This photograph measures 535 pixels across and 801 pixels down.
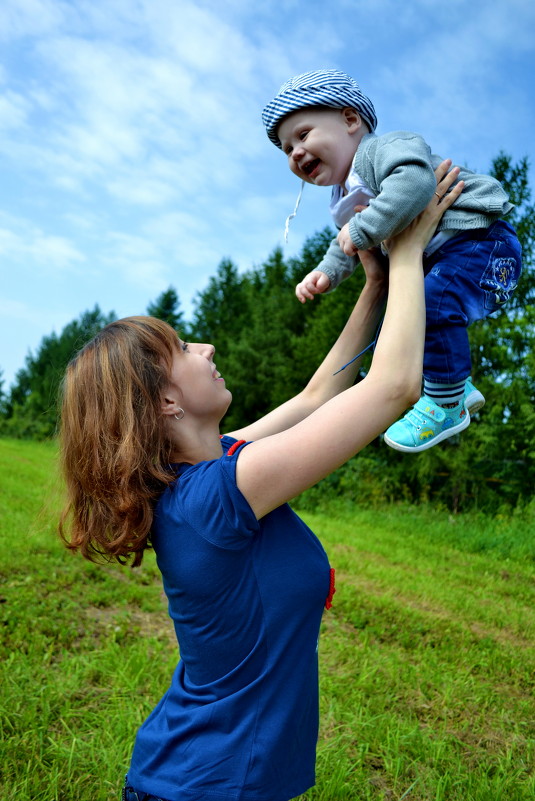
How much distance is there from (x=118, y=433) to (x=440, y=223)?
3.40 ft

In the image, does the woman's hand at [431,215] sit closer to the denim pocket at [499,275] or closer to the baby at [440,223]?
the baby at [440,223]

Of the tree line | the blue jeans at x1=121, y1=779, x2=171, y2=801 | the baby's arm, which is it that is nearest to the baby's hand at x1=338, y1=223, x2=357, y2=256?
the baby's arm

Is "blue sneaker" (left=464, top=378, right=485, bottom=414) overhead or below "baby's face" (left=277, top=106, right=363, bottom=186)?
below

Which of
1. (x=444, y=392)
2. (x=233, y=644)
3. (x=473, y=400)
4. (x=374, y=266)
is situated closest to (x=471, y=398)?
(x=473, y=400)

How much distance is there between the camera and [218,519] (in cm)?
148

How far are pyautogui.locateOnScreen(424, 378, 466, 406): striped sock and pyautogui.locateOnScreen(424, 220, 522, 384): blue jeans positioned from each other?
2cm

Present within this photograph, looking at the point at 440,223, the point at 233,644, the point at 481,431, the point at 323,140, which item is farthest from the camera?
the point at 481,431

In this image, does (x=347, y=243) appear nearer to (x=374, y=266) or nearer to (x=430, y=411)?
(x=374, y=266)

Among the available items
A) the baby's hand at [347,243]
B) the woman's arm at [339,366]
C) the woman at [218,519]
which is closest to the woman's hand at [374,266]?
the woman's arm at [339,366]

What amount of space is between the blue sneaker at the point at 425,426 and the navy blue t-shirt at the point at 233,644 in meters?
0.57

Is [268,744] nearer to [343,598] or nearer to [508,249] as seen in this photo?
[508,249]

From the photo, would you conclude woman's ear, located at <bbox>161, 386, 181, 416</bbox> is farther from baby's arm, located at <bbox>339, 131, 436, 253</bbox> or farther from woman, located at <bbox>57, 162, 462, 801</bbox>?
baby's arm, located at <bbox>339, 131, 436, 253</bbox>

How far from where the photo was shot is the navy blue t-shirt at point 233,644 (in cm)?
149

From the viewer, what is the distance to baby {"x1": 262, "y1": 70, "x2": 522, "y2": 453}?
74.0 inches
